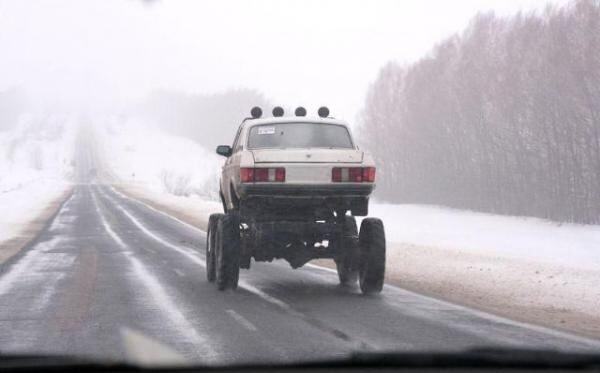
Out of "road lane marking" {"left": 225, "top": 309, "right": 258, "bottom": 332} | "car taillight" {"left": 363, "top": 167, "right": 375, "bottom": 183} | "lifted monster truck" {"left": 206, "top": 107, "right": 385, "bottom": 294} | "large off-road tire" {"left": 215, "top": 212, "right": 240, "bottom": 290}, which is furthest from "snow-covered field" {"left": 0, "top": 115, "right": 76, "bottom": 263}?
"car taillight" {"left": 363, "top": 167, "right": 375, "bottom": 183}

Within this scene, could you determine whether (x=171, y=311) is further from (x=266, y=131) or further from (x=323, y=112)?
(x=323, y=112)

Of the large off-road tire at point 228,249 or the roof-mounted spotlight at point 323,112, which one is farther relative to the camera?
the roof-mounted spotlight at point 323,112

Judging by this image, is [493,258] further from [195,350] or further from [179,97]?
[179,97]

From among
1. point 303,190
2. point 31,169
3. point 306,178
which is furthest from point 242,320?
point 31,169

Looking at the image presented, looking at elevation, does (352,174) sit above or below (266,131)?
below

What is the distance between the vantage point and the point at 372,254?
987cm

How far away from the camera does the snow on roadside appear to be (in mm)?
33625

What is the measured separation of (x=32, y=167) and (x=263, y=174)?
88.3 metres

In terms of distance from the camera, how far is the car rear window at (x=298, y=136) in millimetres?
10109

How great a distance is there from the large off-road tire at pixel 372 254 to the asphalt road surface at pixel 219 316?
0.70 feet

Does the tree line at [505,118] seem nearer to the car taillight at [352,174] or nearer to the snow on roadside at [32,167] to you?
the car taillight at [352,174]

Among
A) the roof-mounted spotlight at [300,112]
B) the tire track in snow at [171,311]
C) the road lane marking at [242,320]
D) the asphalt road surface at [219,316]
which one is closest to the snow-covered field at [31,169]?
the tire track in snow at [171,311]

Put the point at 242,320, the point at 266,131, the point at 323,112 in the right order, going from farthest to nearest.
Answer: the point at 323,112 → the point at 266,131 → the point at 242,320

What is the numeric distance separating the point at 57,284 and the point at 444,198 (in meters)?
31.0
